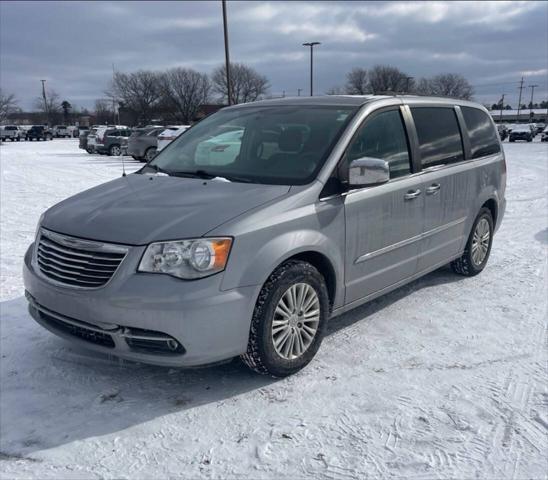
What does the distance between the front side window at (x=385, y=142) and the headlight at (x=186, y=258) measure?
132 cm

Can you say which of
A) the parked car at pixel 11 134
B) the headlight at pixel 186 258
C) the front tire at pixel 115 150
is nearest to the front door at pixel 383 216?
the headlight at pixel 186 258

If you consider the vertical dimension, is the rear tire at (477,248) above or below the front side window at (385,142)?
below

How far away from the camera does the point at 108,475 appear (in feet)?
8.64

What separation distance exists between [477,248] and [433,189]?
1.47 m

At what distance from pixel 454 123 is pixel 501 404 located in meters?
3.00

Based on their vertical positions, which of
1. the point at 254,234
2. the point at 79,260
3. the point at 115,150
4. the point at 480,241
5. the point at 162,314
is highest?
the point at 254,234

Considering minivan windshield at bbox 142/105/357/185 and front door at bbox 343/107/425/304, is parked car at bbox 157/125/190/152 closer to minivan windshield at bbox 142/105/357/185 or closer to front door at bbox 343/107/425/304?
minivan windshield at bbox 142/105/357/185

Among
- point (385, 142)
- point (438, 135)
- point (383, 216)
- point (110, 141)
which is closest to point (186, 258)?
point (383, 216)

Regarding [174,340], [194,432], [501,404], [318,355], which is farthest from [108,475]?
[501,404]

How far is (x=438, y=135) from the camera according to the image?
195 inches

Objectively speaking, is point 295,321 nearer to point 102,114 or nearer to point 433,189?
point 433,189

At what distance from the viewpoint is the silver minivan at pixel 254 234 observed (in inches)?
120

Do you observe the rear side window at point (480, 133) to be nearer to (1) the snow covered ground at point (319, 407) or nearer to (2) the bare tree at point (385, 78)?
(1) the snow covered ground at point (319, 407)

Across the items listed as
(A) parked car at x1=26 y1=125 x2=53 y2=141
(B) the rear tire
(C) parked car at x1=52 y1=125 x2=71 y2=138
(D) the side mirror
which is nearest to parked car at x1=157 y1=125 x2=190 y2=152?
(B) the rear tire
